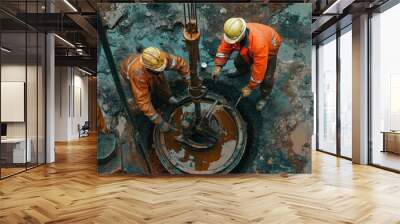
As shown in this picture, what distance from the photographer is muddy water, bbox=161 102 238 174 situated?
6969mm

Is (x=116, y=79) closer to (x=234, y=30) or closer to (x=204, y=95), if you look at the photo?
(x=204, y=95)

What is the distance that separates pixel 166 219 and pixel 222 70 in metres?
3.51

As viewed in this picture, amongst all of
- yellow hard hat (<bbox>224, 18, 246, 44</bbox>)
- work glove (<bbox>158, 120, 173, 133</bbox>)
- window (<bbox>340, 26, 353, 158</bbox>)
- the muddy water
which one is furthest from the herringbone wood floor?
yellow hard hat (<bbox>224, 18, 246, 44</bbox>)

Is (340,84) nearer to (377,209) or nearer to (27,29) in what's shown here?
(377,209)

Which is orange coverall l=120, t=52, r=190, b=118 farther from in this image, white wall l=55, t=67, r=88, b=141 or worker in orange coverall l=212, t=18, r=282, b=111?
white wall l=55, t=67, r=88, b=141

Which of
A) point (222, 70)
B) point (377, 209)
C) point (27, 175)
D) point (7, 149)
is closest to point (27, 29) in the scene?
point (7, 149)

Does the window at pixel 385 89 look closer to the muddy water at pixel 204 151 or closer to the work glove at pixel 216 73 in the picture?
the muddy water at pixel 204 151

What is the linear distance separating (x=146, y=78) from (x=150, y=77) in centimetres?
8

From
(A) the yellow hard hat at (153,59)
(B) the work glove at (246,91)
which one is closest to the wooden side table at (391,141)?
(B) the work glove at (246,91)

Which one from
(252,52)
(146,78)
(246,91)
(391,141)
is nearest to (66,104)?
(146,78)

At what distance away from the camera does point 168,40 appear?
695 cm

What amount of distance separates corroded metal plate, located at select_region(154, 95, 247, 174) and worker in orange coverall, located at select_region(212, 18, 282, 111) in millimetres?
529

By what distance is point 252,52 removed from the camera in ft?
22.3

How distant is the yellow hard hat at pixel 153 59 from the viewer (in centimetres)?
Result: 679
